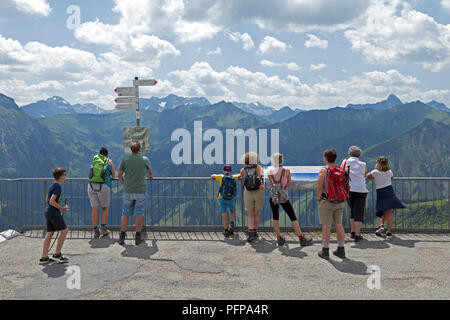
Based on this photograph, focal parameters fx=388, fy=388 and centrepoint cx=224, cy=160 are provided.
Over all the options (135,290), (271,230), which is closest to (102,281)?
(135,290)

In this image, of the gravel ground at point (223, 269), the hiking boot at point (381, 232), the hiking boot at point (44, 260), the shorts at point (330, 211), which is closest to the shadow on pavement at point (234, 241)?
the gravel ground at point (223, 269)

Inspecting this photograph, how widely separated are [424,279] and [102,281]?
14.8 feet

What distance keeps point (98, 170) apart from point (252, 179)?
3.10 meters

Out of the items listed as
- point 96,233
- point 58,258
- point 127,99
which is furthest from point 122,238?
point 127,99

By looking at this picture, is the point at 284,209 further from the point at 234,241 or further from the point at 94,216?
the point at 94,216

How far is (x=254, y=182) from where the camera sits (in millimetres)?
7344

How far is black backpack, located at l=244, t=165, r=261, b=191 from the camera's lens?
735 cm

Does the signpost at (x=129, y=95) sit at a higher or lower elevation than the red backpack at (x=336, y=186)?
higher

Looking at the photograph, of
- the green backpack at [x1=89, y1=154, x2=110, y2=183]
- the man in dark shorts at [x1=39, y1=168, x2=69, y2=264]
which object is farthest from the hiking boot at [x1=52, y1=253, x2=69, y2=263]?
the green backpack at [x1=89, y1=154, x2=110, y2=183]

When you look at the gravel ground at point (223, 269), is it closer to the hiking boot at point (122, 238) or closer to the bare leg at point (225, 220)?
the hiking boot at point (122, 238)

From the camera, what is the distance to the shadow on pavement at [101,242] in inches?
289
